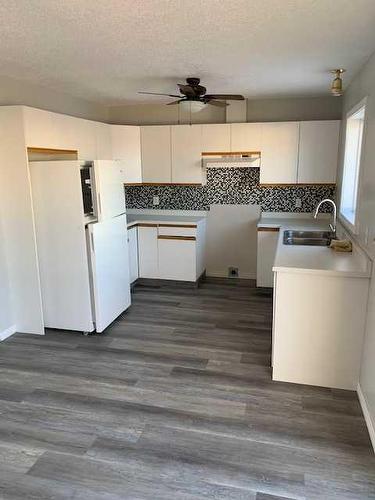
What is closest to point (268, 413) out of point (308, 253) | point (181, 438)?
point (181, 438)

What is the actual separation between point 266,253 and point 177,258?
113cm

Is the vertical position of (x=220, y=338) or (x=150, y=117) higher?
(x=150, y=117)

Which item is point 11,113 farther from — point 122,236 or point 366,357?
point 366,357

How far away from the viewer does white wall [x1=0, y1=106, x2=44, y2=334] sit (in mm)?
3172

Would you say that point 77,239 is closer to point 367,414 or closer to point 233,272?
point 233,272

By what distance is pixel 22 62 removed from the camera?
114 inches

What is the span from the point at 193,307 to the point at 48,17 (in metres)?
3.10

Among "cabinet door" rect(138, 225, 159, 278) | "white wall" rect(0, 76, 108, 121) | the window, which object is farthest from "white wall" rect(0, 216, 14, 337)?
the window

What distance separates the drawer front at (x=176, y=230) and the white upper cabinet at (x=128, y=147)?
0.82m

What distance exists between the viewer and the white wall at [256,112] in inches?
180

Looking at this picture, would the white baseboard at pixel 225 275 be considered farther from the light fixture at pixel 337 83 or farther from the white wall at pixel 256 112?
the light fixture at pixel 337 83

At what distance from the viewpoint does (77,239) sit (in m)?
3.40

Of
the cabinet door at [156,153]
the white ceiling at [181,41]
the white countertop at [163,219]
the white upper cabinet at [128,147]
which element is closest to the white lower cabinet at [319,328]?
the white ceiling at [181,41]

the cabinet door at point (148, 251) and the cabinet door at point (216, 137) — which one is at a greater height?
the cabinet door at point (216, 137)
